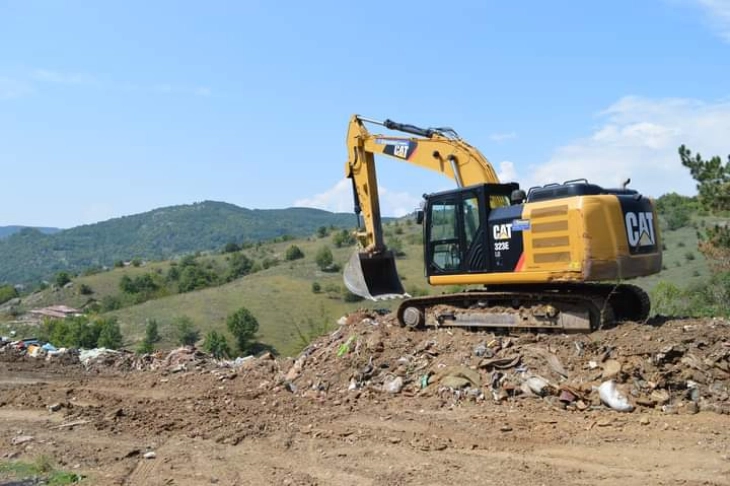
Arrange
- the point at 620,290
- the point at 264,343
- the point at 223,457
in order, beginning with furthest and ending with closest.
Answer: the point at 264,343 → the point at 620,290 → the point at 223,457

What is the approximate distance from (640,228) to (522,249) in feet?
5.91

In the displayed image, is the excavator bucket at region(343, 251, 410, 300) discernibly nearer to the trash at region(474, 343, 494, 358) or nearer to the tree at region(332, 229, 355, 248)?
the trash at region(474, 343, 494, 358)

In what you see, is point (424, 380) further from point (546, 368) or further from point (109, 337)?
point (109, 337)

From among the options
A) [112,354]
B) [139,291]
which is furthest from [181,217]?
[112,354]

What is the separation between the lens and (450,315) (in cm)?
1170

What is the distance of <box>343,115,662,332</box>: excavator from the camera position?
400 inches

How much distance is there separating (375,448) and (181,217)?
597 ft

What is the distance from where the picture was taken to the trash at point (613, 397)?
8383mm

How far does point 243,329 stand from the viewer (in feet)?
103

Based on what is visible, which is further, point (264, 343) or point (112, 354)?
point (264, 343)

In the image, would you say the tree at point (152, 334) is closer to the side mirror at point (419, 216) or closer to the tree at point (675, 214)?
the side mirror at point (419, 216)

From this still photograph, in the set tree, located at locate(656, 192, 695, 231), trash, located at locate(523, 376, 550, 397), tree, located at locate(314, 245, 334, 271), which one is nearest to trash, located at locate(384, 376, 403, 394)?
trash, located at locate(523, 376, 550, 397)

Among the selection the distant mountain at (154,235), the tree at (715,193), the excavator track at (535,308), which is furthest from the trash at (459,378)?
the distant mountain at (154,235)

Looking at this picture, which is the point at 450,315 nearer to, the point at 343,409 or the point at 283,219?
the point at 343,409
